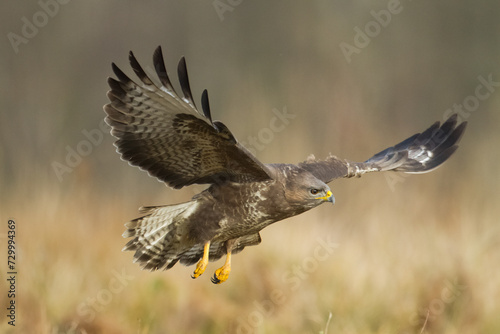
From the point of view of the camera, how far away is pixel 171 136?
18.5ft

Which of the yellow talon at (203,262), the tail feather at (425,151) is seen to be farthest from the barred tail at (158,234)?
the tail feather at (425,151)

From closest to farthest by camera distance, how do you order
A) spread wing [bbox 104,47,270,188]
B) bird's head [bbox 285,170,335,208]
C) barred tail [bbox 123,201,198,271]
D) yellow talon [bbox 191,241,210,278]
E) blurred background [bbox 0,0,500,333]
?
spread wing [bbox 104,47,270,188] < bird's head [bbox 285,170,335,208] < yellow talon [bbox 191,241,210,278] < barred tail [bbox 123,201,198,271] < blurred background [bbox 0,0,500,333]

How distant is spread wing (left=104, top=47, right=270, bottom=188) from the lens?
5281 mm

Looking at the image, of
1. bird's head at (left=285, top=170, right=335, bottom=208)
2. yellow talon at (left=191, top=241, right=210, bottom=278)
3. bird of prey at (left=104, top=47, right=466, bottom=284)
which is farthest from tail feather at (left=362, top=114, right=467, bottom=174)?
yellow talon at (left=191, top=241, right=210, bottom=278)

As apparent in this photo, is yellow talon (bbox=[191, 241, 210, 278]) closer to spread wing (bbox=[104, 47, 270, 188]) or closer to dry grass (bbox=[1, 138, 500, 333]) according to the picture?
spread wing (bbox=[104, 47, 270, 188])

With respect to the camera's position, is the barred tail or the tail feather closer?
the barred tail

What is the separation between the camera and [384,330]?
22.2 feet

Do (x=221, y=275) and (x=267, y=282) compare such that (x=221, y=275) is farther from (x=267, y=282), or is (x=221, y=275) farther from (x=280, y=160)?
(x=280, y=160)

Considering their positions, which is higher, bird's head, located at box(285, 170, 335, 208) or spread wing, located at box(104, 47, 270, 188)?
spread wing, located at box(104, 47, 270, 188)

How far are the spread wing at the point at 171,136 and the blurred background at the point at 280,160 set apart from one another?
1.26 metres

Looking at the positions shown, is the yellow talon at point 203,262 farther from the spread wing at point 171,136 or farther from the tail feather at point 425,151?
the tail feather at point 425,151

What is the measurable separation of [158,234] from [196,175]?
0.66 m

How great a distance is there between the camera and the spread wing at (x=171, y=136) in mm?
5281

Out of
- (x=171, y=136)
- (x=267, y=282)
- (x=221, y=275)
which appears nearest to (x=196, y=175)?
(x=171, y=136)
